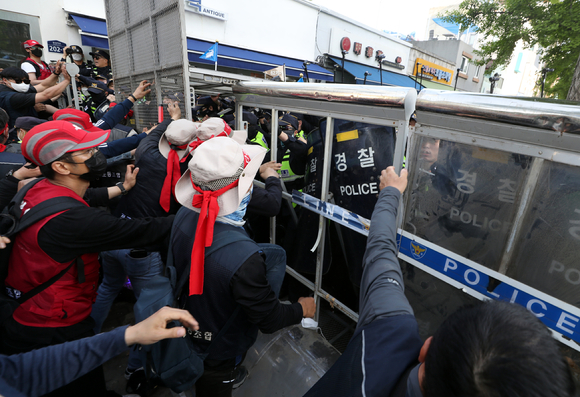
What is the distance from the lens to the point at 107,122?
10.6ft

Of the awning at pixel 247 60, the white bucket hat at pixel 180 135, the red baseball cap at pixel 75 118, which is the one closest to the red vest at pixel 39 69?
the red baseball cap at pixel 75 118

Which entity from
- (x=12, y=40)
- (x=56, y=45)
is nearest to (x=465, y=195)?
(x=56, y=45)

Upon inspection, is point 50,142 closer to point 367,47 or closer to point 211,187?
point 211,187

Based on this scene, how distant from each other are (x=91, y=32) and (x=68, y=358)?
875 centimetres

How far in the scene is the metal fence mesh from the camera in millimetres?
2977

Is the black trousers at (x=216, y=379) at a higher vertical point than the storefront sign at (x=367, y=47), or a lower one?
lower

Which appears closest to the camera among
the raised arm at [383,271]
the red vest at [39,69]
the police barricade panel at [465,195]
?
the raised arm at [383,271]

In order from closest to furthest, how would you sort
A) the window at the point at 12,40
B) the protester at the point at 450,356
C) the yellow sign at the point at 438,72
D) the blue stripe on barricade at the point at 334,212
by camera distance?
the protester at the point at 450,356 < the blue stripe on barricade at the point at 334,212 < the window at the point at 12,40 < the yellow sign at the point at 438,72

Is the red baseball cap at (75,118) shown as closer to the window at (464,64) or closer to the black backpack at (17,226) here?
the black backpack at (17,226)

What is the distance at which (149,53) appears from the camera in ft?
11.8

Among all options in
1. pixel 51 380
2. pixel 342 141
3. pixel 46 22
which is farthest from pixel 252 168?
pixel 46 22

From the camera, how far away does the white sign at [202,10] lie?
922 cm

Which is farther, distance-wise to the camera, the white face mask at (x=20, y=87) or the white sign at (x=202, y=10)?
the white sign at (x=202, y=10)

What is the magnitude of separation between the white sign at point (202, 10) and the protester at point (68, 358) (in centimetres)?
1069
